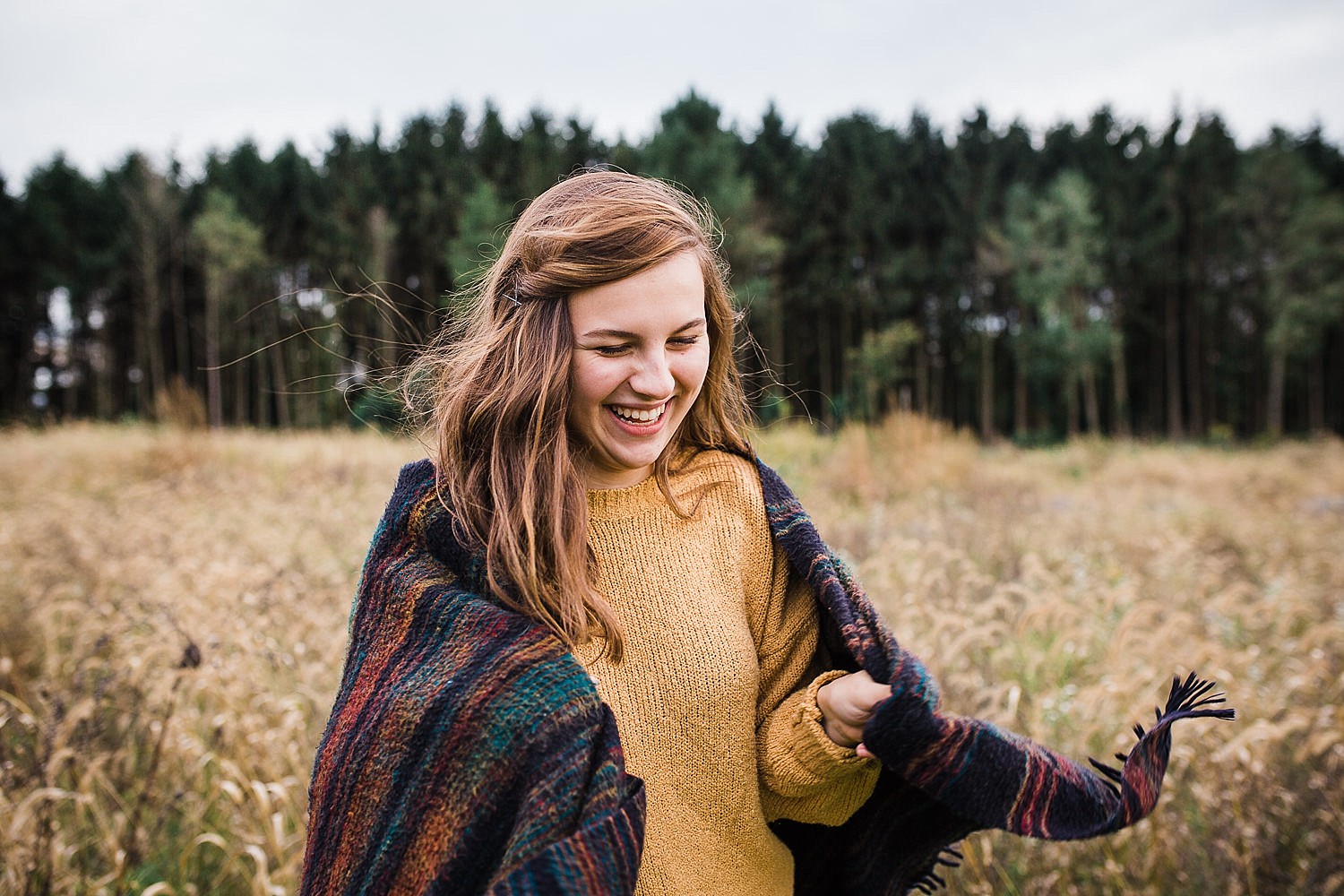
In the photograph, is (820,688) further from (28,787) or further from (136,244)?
(136,244)

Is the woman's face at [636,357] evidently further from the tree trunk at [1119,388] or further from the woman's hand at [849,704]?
the tree trunk at [1119,388]

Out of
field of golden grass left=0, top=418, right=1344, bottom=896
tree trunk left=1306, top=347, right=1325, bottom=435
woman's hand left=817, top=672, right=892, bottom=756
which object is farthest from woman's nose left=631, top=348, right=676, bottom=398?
tree trunk left=1306, top=347, right=1325, bottom=435

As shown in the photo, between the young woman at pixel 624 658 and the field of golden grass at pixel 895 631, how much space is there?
1.05m

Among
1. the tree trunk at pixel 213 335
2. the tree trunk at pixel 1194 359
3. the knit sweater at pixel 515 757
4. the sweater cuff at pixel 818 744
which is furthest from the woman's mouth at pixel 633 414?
the tree trunk at pixel 1194 359

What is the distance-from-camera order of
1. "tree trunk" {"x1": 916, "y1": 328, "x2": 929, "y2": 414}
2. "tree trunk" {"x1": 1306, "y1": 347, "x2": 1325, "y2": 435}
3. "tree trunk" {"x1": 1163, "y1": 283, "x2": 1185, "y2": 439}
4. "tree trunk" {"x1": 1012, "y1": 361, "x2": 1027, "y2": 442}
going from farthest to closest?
1. "tree trunk" {"x1": 916, "y1": 328, "x2": 929, "y2": 414}
2. "tree trunk" {"x1": 1012, "y1": 361, "x2": 1027, "y2": 442}
3. "tree trunk" {"x1": 1306, "y1": 347, "x2": 1325, "y2": 435}
4. "tree trunk" {"x1": 1163, "y1": 283, "x2": 1185, "y2": 439}

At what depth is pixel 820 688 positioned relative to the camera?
1.34 m

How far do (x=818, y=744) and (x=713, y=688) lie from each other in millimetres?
189

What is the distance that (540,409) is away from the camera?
1.30 metres

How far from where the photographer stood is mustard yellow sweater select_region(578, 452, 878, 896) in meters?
1.33

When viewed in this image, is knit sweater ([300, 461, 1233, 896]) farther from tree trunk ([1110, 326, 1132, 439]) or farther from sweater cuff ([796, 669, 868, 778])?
tree trunk ([1110, 326, 1132, 439])

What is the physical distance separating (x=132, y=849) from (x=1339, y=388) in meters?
40.8

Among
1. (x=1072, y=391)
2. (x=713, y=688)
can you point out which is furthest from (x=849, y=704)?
(x=1072, y=391)

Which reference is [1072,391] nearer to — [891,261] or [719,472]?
[891,261]

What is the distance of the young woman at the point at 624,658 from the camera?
1.09m
